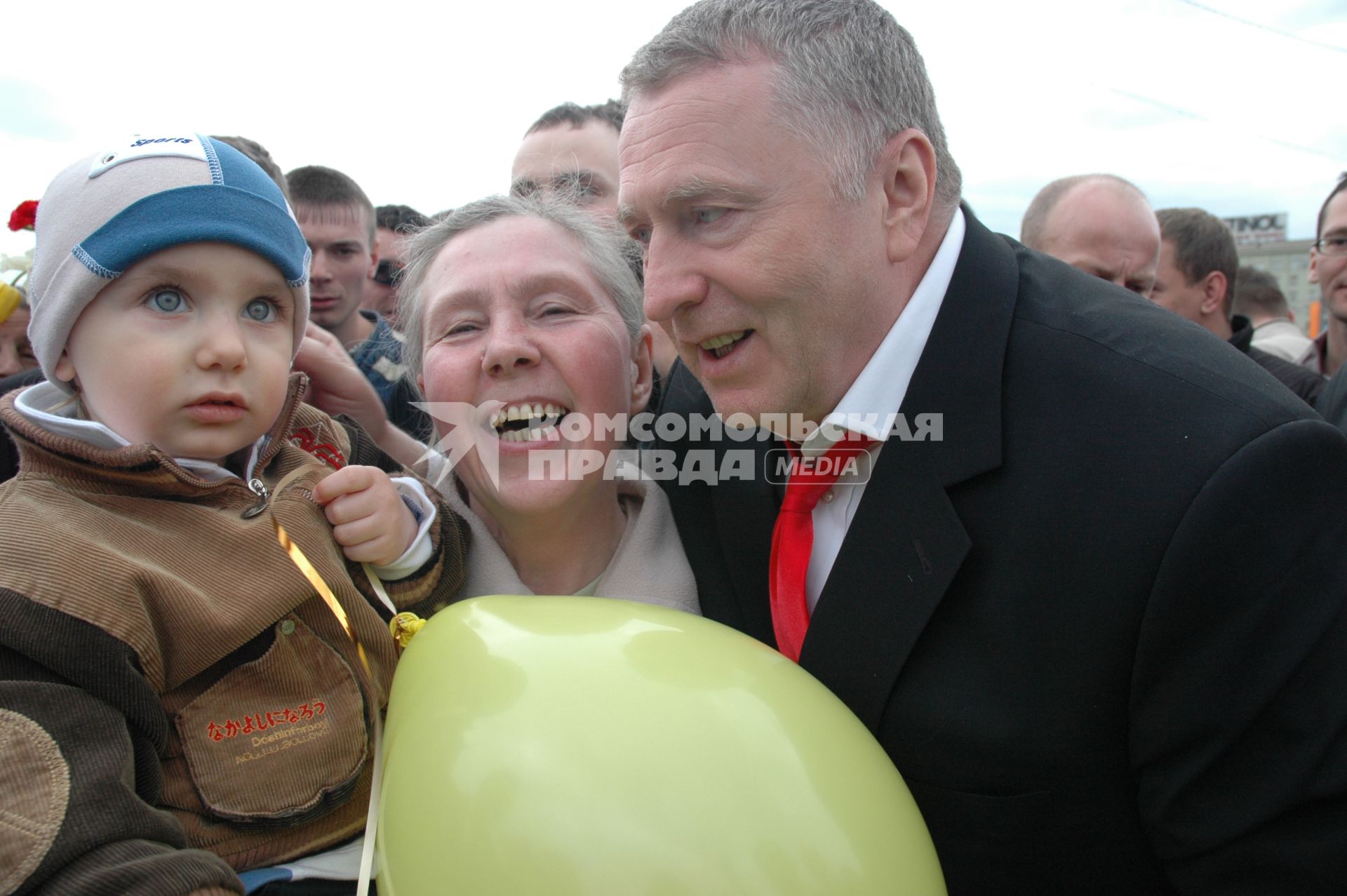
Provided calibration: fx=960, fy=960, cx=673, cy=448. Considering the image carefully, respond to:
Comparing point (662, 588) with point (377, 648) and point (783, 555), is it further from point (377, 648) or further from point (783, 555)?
point (377, 648)

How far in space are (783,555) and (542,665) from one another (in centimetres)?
86

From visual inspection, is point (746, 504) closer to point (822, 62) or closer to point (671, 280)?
point (671, 280)

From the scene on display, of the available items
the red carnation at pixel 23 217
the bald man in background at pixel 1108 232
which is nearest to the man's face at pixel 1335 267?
the bald man in background at pixel 1108 232

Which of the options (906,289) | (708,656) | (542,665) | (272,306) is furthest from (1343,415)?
(272,306)

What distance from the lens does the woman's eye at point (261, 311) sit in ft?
6.01

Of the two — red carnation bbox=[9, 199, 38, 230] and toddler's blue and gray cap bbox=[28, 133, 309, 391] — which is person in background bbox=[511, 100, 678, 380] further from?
toddler's blue and gray cap bbox=[28, 133, 309, 391]

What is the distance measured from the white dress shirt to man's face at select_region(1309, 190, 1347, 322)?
3.69 meters

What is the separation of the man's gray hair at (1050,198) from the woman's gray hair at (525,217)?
2723 millimetres

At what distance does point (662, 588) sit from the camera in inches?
90.3

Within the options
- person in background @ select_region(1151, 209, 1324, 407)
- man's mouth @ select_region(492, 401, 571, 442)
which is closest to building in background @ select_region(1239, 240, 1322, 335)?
person in background @ select_region(1151, 209, 1324, 407)

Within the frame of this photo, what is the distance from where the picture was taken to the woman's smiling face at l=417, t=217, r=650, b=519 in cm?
221

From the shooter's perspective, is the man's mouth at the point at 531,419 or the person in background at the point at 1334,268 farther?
the person in background at the point at 1334,268

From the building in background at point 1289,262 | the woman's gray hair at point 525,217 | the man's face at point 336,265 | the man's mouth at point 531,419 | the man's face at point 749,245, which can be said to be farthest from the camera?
the building in background at point 1289,262

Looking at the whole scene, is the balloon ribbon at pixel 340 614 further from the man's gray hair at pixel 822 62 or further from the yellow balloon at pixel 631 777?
the man's gray hair at pixel 822 62
